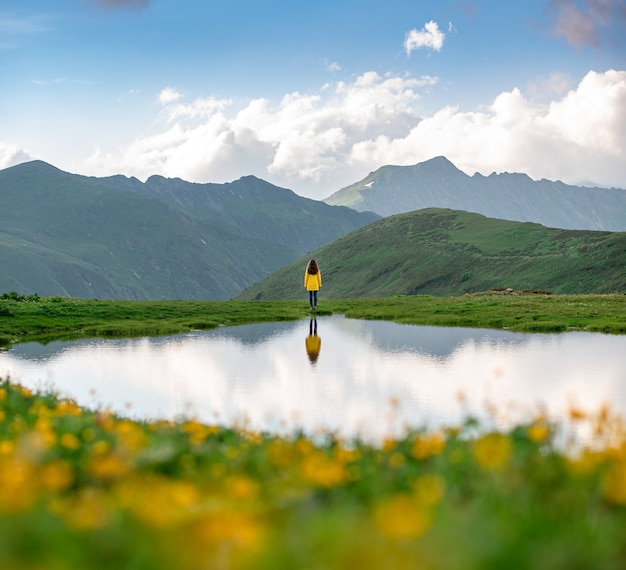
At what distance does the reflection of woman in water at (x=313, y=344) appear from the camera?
2872 cm

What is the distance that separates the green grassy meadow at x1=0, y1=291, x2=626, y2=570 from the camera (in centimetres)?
383

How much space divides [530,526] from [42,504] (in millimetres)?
3627

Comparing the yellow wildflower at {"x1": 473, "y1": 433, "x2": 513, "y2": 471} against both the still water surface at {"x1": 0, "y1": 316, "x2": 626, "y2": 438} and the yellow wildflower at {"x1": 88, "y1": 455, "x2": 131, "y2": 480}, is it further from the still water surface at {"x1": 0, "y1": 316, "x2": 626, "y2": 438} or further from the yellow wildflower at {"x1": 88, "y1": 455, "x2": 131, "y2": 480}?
the still water surface at {"x1": 0, "y1": 316, "x2": 626, "y2": 438}

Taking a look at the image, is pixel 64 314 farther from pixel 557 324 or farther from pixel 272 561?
pixel 272 561

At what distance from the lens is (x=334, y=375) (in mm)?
23391

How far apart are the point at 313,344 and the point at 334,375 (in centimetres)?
1017

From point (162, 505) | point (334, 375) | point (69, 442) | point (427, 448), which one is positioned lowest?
point (334, 375)

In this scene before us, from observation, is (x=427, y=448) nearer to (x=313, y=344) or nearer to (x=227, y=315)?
(x=313, y=344)

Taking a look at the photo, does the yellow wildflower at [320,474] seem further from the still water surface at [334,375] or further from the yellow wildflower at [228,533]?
the still water surface at [334,375]

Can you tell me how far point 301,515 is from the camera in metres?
5.20

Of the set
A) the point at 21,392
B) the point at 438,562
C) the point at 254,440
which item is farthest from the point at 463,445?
the point at 21,392

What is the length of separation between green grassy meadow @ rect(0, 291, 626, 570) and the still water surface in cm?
297

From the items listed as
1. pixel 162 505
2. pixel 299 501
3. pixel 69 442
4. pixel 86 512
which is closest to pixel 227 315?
pixel 69 442

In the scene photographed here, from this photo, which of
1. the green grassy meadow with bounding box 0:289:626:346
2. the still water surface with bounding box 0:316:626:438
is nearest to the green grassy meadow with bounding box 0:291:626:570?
the still water surface with bounding box 0:316:626:438
